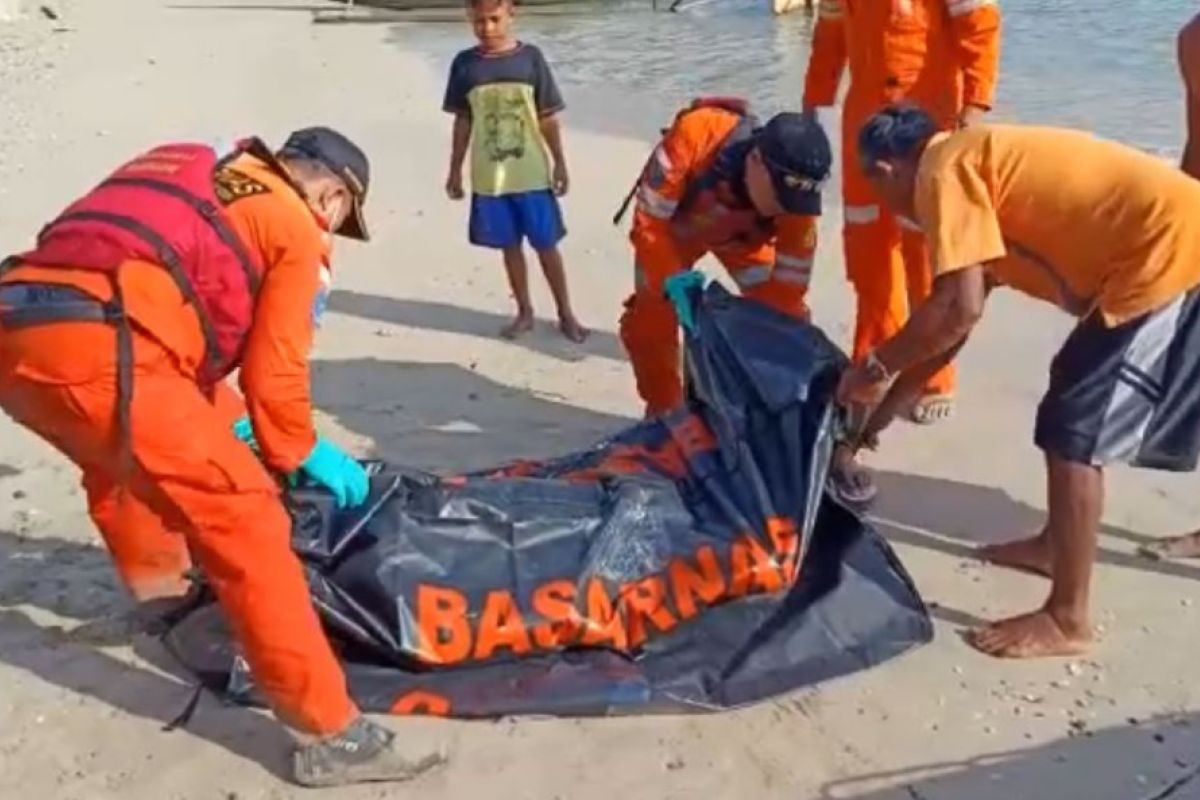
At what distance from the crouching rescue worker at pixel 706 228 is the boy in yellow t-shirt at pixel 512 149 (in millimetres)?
1452

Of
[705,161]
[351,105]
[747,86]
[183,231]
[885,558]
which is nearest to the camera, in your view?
[183,231]

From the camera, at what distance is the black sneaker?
384 cm

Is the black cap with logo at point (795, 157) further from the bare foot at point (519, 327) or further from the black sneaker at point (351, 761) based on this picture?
the bare foot at point (519, 327)

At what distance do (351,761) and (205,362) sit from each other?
0.94m

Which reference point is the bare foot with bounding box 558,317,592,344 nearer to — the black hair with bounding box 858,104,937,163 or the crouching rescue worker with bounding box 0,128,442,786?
the black hair with bounding box 858,104,937,163

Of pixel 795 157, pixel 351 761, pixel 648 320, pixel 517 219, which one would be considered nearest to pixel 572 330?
pixel 517 219

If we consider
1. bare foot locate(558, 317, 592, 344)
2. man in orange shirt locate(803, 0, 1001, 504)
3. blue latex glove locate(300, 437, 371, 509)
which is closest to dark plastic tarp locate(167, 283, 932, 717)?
blue latex glove locate(300, 437, 371, 509)

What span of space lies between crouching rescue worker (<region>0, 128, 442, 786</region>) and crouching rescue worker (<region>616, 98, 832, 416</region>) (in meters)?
1.81

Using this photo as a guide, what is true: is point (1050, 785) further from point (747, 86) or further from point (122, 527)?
point (747, 86)

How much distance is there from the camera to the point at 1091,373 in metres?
4.33

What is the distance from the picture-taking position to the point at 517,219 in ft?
23.7

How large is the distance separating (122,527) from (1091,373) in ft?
8.06

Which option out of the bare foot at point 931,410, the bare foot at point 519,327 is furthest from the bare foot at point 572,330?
the bare foot at point 931,410

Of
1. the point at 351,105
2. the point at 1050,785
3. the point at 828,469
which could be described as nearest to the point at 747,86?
the point at 351,105
